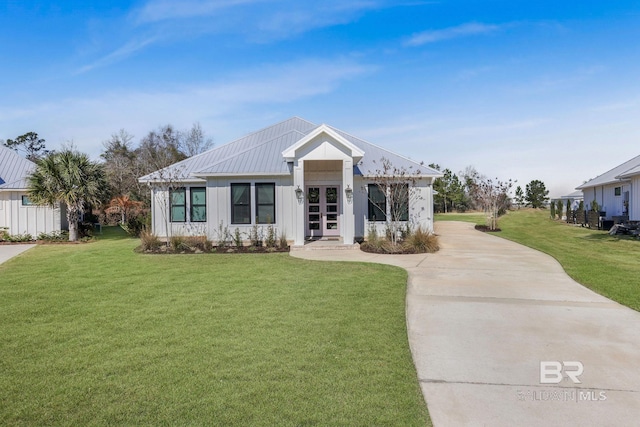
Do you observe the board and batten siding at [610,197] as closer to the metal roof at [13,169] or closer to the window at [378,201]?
the window at [378,201]

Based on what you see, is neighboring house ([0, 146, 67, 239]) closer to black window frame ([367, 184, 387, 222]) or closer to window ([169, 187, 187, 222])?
window ([169, 187, 187, 222])

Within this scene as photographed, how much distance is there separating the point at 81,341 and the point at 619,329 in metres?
7.42

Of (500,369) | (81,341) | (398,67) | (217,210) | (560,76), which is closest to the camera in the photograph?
(500,369)

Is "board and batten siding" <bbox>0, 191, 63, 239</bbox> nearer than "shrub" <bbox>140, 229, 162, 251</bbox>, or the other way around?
"shrub" <bbox>140, 229, 162, 251</bbox>

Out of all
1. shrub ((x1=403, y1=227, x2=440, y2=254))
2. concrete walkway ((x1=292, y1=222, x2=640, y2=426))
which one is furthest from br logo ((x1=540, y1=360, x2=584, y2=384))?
shrub ((x1=403, y1=227, x2=440, y2=254))

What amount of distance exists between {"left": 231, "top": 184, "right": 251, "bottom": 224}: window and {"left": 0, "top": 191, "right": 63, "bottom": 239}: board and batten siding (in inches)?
419

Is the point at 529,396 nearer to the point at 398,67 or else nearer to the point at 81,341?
the point at 81,341

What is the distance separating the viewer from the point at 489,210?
25.3 meters

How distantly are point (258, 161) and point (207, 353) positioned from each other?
503 inches

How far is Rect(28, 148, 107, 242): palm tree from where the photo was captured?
1741 centimetres

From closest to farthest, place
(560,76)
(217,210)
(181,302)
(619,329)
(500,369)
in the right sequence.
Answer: (500,369), (619,329), (181,302), (560,76), (217,210)

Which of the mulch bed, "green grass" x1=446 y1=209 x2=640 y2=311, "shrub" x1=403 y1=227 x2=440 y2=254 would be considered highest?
"shrub" x1=403 y1=227 x2=440 y2=254

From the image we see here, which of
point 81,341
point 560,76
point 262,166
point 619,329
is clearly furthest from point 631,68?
point 81,341

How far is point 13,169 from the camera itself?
20.8 metres
